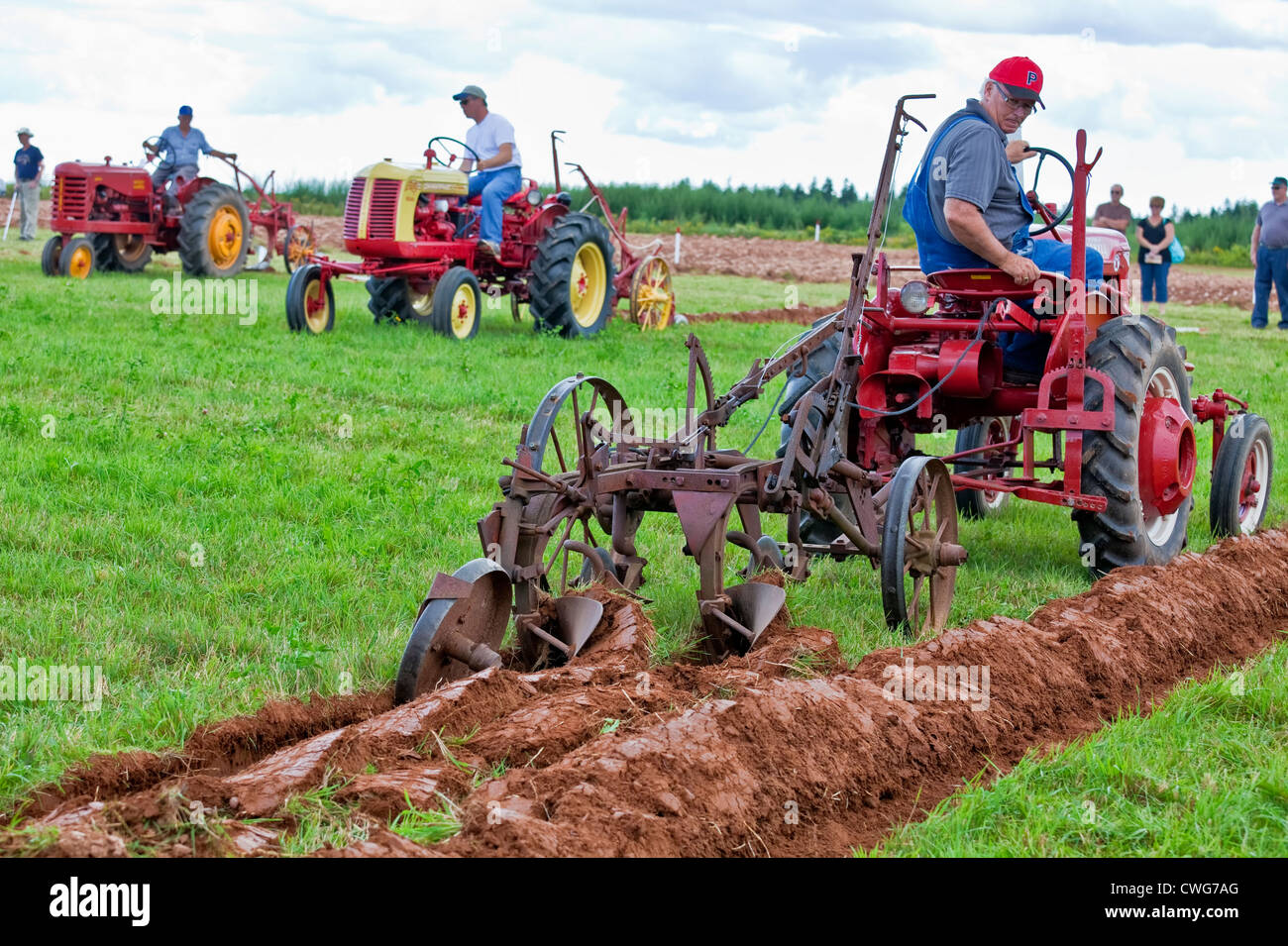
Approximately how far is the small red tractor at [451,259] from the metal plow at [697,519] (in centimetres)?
725

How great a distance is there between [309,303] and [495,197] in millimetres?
2017

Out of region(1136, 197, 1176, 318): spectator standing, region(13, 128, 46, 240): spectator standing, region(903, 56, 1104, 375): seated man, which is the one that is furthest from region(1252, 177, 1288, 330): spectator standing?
region(13, 128, 46, 240): spectator standing

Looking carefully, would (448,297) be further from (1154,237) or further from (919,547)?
(1154,237)

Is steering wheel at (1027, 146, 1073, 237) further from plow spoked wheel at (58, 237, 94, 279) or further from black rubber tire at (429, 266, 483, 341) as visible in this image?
plow spoked wheel at (58, 237, 94, 279)

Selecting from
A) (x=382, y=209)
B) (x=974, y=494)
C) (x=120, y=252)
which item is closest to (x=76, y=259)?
(x=120, y=252)

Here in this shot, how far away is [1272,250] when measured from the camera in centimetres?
1773

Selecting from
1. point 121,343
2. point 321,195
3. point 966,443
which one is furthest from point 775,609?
point 321,195

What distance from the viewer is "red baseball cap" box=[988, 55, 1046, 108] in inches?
231

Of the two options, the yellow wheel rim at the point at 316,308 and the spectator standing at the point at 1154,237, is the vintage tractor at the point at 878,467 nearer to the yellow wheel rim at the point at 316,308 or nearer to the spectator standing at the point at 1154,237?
the yellow wheel rim at the point at 316,308

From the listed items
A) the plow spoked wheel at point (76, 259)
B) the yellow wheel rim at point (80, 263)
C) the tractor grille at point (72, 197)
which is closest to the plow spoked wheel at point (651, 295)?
the plow spoked wheel at point (76, 259)

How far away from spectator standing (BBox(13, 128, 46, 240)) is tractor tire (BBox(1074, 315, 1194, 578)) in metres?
22.0

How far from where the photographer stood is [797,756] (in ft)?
11.9

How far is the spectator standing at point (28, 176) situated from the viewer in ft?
76.6
